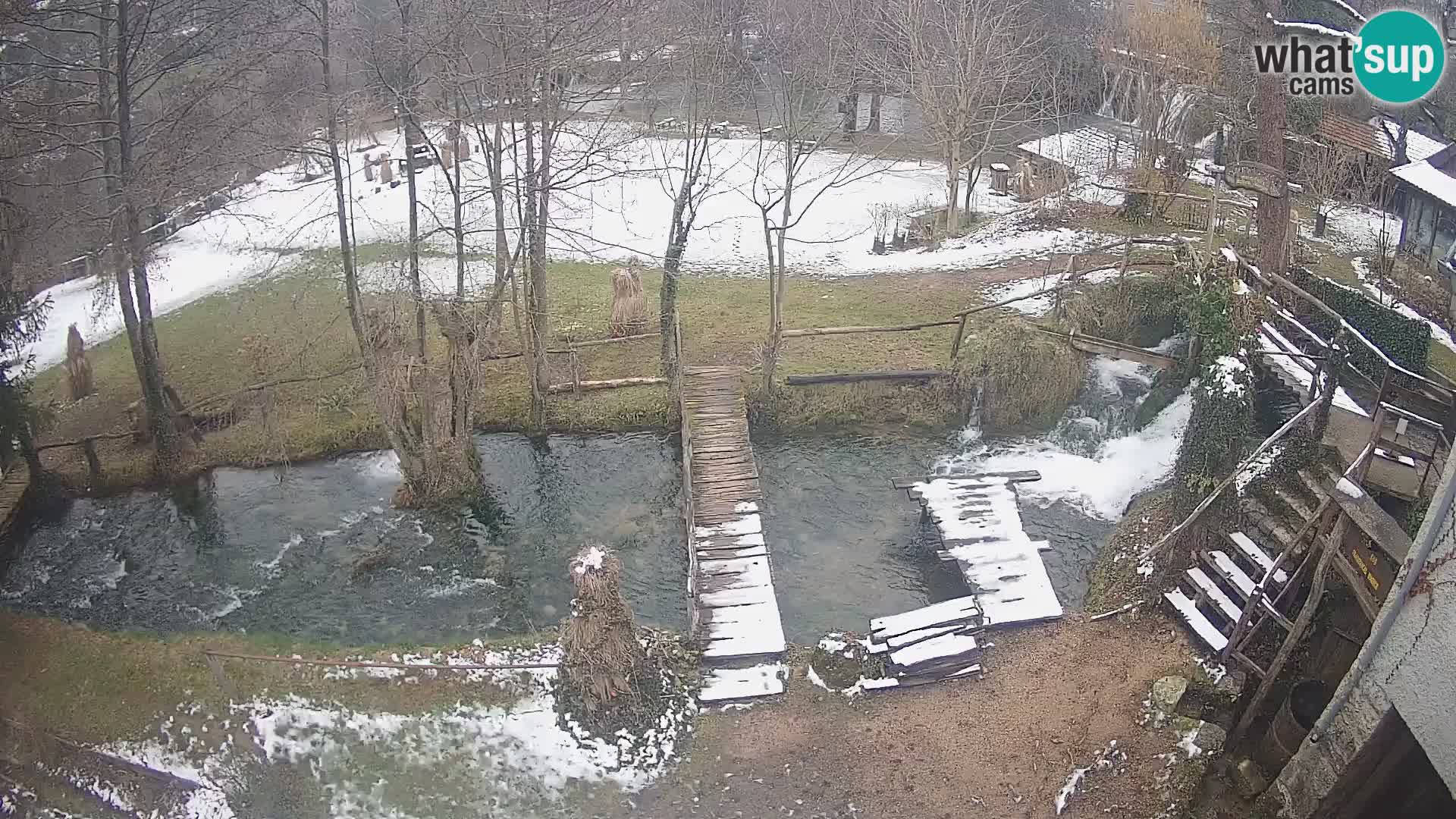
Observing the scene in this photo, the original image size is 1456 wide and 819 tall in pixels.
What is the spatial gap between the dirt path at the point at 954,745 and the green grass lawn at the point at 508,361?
743 centimetres

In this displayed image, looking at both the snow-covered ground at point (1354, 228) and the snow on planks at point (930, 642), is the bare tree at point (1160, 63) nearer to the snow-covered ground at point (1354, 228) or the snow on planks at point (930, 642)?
the snow-covered ground at point (1354, 228)

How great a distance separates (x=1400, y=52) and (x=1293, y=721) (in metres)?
13.6

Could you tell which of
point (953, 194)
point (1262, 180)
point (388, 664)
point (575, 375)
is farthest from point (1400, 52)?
point (388, 664)

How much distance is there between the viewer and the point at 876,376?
19344 millimetres

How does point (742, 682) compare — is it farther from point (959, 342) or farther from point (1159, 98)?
point (1159, 98)

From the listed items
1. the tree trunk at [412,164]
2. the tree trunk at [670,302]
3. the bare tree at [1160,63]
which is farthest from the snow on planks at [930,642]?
the bare tree at [1160,63]

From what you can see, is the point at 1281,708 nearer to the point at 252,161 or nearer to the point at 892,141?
the point at 892,141

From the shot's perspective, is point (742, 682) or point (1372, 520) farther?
point (742, 682)

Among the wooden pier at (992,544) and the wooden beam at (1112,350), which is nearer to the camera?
the wooden pier at (992,544)

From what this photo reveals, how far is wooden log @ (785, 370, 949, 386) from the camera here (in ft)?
63.4

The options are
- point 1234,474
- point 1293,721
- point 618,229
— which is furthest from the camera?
point 618,229

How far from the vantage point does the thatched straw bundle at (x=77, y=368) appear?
2059 cm

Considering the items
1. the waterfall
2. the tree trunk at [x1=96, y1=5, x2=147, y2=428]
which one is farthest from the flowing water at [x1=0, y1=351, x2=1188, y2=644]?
the waterfall

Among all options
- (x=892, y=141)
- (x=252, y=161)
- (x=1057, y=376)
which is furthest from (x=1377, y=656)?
(x=252, y=161)
